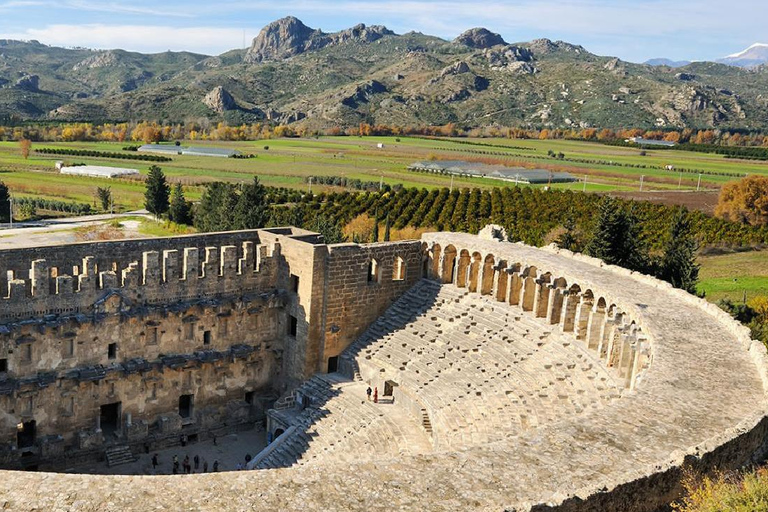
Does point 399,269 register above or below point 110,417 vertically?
above

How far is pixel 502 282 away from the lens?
28.2 m

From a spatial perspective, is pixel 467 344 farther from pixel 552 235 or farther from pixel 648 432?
pixel 552 235

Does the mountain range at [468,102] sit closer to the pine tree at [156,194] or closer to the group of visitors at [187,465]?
the pine tree at [156,194]

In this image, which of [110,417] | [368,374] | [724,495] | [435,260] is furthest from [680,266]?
[724,495]

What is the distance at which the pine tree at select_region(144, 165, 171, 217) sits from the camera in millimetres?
57250

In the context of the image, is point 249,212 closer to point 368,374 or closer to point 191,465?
point 368,374

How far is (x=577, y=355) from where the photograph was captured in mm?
23281

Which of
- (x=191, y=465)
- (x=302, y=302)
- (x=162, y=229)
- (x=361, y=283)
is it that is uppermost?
(x=361, y=283)

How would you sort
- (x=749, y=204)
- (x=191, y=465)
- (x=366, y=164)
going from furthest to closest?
(x=366, y=164) < (x=749, y=204) < (x=191, y=465)

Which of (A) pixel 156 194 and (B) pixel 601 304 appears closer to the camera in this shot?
(B) pixel 601 304

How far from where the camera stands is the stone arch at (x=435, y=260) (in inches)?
1220

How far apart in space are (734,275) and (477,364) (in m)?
28.7

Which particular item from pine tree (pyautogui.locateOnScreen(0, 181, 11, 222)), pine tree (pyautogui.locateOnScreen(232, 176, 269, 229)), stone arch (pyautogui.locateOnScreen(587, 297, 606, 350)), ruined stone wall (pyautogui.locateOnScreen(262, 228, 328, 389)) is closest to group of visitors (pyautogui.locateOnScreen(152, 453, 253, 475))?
ruined stone wall (pyautogui.locateOnScreen(262, 228, 328, 389))

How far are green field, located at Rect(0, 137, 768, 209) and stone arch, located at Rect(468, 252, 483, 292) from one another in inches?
1835
